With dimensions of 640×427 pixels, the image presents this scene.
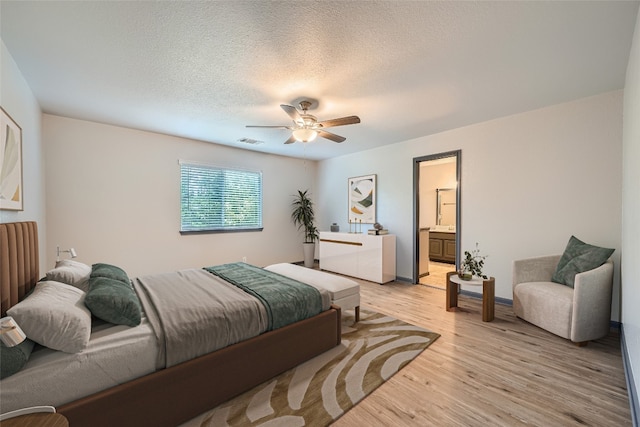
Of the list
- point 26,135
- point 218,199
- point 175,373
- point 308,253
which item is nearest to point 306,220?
point 308,253

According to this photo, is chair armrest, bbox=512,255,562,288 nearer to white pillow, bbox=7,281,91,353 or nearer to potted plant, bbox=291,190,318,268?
potted plant, bbox=291,190,318,268

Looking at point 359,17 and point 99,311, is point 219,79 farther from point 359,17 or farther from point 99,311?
point 99,311

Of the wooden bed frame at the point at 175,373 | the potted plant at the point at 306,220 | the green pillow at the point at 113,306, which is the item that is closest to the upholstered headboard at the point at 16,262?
the wooden bed frame at the point at 175,373

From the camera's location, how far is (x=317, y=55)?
2219 mm

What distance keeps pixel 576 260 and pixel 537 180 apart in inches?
44.4

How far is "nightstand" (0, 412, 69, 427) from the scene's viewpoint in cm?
106

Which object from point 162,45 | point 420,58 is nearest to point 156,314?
point 162,45

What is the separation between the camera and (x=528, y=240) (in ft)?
11.7

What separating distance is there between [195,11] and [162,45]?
1.82 feet

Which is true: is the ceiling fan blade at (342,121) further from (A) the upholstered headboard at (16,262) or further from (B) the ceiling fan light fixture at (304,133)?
(A) the upholstered headboard at (16,262)

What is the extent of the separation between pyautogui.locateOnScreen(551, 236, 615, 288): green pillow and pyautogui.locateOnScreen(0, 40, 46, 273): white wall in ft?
17.6

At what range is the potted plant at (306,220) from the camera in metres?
6.28

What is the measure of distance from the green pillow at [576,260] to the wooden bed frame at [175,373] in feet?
9.43

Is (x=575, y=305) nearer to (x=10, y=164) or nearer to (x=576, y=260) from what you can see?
(x=576, y=260)
